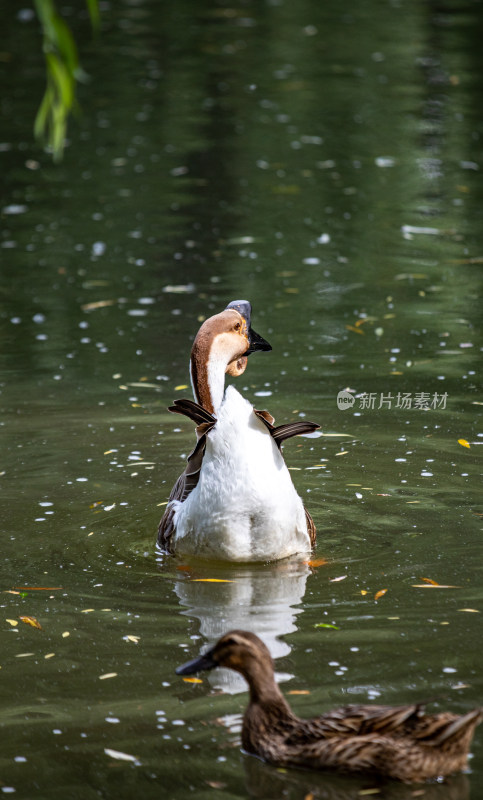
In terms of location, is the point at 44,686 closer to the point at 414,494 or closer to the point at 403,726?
the point at 403,726

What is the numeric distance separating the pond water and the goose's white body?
196 millimetres

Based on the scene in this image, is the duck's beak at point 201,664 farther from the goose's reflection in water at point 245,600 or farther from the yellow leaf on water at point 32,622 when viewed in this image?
the yellow leaf on water at point 32,622

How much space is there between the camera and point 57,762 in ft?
17.2

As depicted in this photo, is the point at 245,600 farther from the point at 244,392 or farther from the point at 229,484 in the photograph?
the point at 244,392

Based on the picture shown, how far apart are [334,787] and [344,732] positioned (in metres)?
0.21

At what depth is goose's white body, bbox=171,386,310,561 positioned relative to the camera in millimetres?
6734

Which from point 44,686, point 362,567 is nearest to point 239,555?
point 362,567

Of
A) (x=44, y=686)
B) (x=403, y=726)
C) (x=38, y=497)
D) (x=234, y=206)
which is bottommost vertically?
(x=234, y=206)

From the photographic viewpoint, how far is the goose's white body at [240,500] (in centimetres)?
673

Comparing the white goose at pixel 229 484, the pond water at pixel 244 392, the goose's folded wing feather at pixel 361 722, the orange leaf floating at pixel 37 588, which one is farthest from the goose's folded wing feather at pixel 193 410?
the goose's folded wing feather at pixel 361 722

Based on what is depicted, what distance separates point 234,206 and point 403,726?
1255 centimetres

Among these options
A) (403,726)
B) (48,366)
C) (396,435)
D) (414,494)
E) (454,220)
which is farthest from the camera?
(454,220)

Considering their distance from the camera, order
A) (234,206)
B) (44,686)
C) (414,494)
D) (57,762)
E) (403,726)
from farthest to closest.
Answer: (234,206) < (414,494) < (44,686) < (57,762) < (403,726)

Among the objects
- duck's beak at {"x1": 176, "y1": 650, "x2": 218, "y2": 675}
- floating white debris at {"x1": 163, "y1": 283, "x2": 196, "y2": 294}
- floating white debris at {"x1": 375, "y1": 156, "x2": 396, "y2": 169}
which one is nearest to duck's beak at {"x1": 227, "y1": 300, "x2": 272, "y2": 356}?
duck's beak at {"x1": 176, "y1": 650, "x2": 218, "y2": 675}
